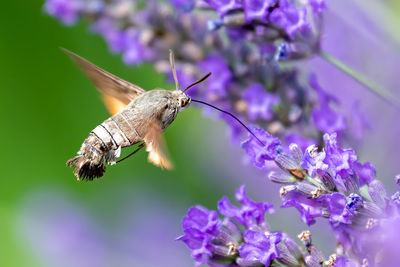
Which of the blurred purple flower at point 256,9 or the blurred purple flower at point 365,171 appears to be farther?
the blurred purple flower at point 256,9

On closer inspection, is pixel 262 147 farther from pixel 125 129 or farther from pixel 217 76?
pixel 217 76

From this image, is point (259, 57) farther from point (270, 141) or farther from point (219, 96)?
point (270, 141)

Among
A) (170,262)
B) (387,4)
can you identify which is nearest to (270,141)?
(387,4)

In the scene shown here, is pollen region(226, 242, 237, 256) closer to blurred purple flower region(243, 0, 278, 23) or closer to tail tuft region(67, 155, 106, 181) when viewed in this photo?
tail tuft region(67, 155, 106, 181)

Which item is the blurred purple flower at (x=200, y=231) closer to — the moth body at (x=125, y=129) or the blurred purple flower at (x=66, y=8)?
the moth body at (x=125, y=129)

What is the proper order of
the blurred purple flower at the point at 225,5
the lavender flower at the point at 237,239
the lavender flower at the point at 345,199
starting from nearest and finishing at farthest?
the lavender flower at the point at 345,199, the lavender flower at the point at 237,239, the blurred purple flower at the point at 225,5

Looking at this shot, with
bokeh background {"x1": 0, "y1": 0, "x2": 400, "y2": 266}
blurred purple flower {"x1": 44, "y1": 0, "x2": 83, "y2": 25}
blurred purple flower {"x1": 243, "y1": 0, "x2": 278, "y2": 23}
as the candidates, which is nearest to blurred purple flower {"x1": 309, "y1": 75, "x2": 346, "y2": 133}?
blurred purple flower {"x1": 243, "y1": 0, "x2": 278, "y2": 23}

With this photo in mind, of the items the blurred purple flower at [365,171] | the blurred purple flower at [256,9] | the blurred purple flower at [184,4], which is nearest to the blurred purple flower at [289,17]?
the blurred purple flower at [256,9]
